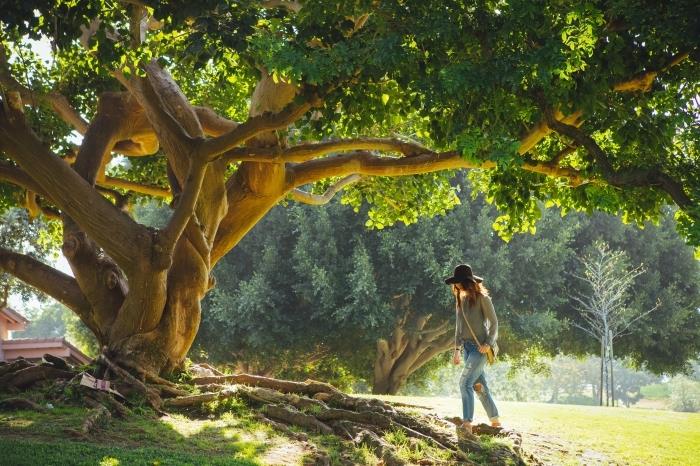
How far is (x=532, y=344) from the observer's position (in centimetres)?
3300

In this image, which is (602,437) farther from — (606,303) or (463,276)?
(606,303)

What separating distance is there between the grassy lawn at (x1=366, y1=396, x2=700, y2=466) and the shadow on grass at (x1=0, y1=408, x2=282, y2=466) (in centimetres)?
413

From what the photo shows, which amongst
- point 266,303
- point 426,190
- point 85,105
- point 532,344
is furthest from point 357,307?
point 85,105

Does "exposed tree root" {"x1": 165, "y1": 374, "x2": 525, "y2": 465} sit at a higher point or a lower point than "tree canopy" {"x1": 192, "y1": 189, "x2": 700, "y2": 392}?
lower

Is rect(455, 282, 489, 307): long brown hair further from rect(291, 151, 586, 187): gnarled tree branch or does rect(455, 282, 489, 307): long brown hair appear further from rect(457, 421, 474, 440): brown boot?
rect(291, 151, 586, 187): gnarled tree branch

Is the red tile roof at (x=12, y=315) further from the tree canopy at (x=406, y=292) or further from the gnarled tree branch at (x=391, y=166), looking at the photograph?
the gnarled tree branch at (x=391, y=166)

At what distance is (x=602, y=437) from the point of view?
12.8 metres

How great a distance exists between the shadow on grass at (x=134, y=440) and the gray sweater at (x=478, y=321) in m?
2.92

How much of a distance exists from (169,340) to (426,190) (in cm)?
651

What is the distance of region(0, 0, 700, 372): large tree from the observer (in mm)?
9305

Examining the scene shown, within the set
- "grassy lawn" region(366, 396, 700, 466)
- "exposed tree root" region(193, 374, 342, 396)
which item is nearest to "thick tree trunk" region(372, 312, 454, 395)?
"grassy lawn" region(366, 396, 700, 466)

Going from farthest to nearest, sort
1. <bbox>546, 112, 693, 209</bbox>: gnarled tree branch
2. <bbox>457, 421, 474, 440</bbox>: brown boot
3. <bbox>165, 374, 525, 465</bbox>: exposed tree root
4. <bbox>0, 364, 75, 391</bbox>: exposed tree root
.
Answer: <bbox>0, 364, 75, 391</bbox>: exposed tree root < <bbox>457, 421, 474, 440</bbox>: brown boot < <bbox>546, 112, 693, 209</bbox>: gnarled tree branch < <bbox>165, 374, 525, 465</bbox>: exposed tree root

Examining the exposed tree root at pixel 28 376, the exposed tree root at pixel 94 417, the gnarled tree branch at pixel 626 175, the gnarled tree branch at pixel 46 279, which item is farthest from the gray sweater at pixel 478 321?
the gnarled tree branch at pixel 46 279

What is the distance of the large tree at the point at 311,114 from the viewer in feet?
30.5
